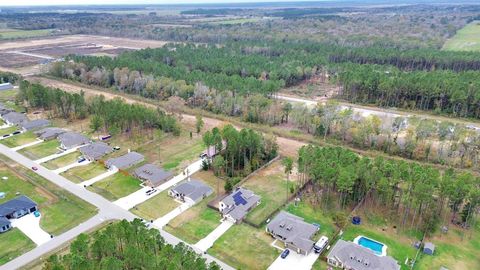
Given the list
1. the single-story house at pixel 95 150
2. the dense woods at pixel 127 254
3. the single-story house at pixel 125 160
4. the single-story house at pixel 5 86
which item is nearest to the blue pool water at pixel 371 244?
the dense woods at pixel 127 254

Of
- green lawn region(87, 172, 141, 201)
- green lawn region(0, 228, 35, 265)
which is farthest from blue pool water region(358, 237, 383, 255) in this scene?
green lawn region(0, 228, 35, 265)

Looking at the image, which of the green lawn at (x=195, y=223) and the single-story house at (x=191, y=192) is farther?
the single-story house at (x=191, y=192)

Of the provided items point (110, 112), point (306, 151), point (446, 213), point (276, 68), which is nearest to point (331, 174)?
point (306, 151)

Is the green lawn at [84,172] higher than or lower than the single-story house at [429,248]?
lower

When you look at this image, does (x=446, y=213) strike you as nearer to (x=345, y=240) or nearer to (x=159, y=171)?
(x=345, y=240)

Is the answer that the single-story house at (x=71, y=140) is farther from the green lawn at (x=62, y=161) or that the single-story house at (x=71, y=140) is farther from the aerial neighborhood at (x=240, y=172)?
the green lawn at (x=62, y=161)

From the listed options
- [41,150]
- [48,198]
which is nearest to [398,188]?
[48,198]
